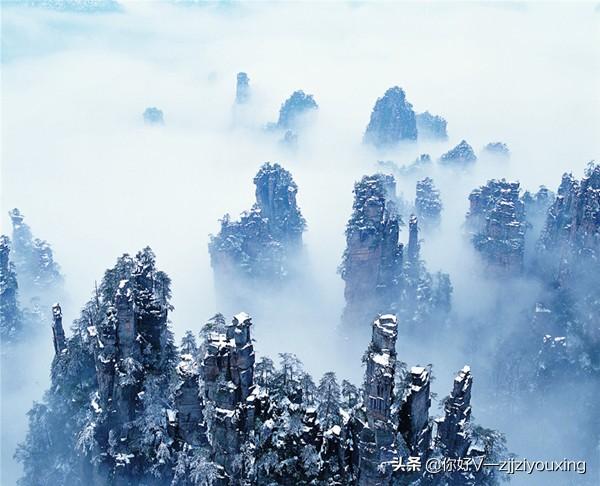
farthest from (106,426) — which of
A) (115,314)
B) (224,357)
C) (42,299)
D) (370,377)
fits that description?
(42,299)

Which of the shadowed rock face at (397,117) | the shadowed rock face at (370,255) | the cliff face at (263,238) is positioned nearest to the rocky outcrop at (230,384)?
the shadowed rock face at (370,255)

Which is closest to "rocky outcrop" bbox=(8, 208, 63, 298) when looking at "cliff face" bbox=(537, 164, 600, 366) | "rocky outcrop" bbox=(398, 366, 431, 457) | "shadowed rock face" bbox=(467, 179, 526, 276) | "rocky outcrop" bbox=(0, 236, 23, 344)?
"rocky outcrop" bbox=(0, 236, 23, 344)

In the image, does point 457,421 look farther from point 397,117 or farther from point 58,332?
point 397,117

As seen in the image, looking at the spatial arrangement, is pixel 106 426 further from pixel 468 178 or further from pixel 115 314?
pixel 468 178

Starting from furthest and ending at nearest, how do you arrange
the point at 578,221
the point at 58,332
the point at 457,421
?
the point at 578,221 → the point at 58,332 → the point at 457,421

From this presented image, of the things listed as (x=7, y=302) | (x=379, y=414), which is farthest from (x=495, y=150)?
(x=379, y=414)

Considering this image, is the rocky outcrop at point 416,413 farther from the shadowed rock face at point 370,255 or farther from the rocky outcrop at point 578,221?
the rocky outcrop at point 578,221
